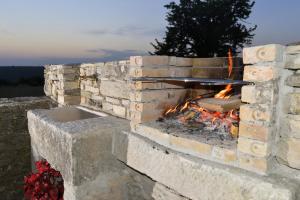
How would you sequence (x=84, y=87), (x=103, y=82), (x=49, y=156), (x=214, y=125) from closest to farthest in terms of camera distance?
(x=214, y=125) < (x=49, y=156) < (x=103, y=82) < (x=84, y=87)

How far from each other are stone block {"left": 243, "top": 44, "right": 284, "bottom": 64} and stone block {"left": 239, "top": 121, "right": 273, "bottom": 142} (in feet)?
1.33

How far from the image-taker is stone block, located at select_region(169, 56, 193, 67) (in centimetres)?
266

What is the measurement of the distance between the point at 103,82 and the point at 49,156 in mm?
1134

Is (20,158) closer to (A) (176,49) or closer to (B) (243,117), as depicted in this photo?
(B) (243,117)

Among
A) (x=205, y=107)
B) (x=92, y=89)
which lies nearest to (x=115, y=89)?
(x=92, y=89)

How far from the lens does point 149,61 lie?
8.21ft

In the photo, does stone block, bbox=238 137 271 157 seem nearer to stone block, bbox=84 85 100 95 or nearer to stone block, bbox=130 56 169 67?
stone block, bbox=130 56 169 67

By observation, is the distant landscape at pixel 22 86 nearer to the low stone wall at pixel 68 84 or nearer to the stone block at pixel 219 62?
the low stone wall at pixel 68 84

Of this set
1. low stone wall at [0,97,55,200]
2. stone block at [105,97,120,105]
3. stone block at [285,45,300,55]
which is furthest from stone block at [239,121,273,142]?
low stone wall at [0,97,55,200]

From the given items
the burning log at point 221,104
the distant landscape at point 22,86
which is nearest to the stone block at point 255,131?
the burning log at point 221,104

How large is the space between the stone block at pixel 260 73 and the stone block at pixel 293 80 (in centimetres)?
11

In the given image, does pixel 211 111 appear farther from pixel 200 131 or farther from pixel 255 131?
pixel 255 131

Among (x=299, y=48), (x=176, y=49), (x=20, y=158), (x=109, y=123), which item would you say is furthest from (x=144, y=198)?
(x=176, y=49)

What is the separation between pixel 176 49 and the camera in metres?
17.5
